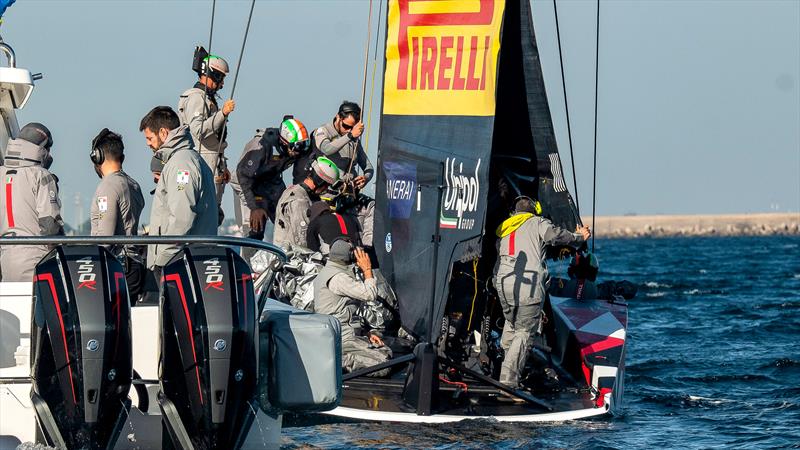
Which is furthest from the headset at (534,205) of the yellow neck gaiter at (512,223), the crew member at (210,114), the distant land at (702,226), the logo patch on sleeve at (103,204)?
the distant land at (702,226)

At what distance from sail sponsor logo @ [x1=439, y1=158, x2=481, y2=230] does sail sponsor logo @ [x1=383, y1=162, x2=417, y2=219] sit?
0.42 meters

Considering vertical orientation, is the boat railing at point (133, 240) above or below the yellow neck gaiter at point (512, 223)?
below

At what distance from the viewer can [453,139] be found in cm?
1094

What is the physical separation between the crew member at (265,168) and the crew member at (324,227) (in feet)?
3.07

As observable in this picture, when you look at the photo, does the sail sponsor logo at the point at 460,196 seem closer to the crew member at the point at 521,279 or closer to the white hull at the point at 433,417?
the crew member at the point at 521,279

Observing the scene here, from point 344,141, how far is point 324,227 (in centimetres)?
147

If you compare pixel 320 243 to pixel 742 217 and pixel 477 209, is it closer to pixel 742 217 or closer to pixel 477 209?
pixel 477 209

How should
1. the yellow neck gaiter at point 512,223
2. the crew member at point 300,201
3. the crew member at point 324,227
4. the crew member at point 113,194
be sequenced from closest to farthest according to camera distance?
the crew member at point 113,194 < the yellow neck gaiter at point 512,223 < the crew member at point 324,227 < the crew member at point 300,201

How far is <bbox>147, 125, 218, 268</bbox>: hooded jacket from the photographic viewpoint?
8.20m

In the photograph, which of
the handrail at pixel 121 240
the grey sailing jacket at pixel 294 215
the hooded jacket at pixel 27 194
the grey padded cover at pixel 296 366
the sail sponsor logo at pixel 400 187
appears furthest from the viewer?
the grey sailing jacket at pixel 294 215

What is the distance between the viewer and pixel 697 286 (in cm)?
3766

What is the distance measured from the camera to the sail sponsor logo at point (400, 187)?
11203 millimetres

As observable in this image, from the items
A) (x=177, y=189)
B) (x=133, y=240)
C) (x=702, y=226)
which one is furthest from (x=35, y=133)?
(x=702, y=226)

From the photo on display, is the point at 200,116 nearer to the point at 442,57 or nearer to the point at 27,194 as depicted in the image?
the point at 442,57
